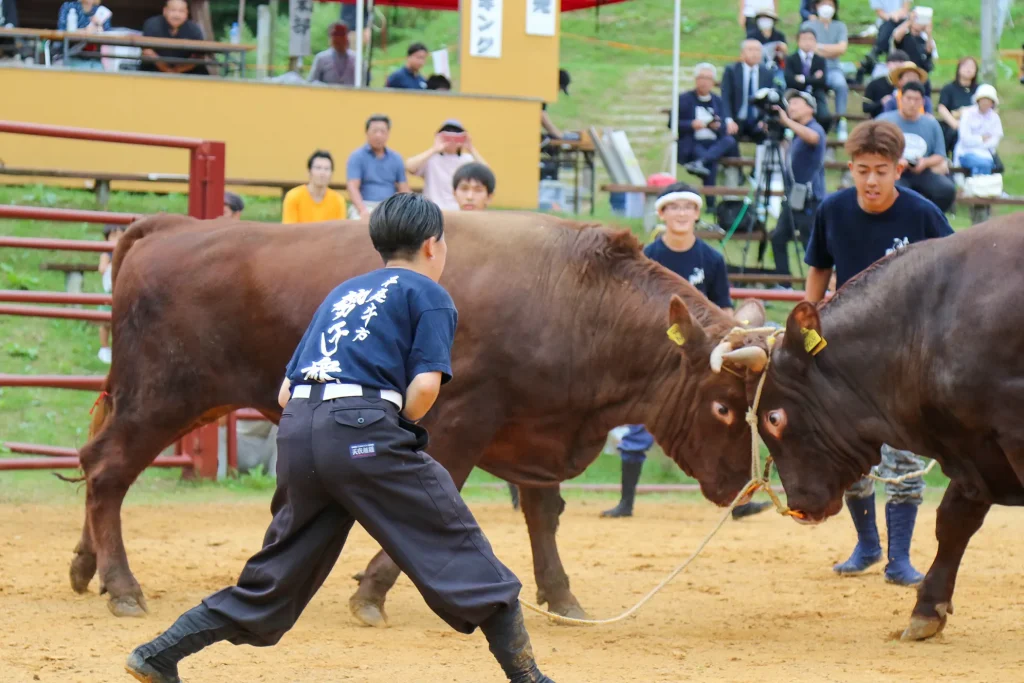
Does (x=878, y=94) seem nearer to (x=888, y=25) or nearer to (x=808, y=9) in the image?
(x=888, y=25)

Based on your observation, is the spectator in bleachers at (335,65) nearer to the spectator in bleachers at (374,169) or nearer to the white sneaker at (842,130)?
the spectator in bleachers at (374,169)

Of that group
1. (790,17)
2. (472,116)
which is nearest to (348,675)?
(472,116)

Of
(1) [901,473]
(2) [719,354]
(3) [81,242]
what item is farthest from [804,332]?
(3) [81,242]

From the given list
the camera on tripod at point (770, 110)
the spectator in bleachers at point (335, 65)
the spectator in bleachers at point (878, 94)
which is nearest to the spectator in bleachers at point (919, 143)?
the camera on tripod at point (770, 110)

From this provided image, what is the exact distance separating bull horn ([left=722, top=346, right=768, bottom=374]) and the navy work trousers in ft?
6.02

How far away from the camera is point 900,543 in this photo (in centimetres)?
673

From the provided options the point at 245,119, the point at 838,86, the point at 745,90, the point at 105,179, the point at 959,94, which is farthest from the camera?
the point at 838,86

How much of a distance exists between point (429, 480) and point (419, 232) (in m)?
0.78

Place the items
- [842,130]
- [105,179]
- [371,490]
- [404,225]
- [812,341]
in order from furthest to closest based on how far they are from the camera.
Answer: [842,130]
[105,179]
[812,341]
[404,225]
[371,490]

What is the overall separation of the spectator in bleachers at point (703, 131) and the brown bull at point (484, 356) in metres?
9.92

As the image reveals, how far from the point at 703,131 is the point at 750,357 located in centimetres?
1067

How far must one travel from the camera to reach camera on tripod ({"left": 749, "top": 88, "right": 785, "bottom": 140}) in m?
14.2

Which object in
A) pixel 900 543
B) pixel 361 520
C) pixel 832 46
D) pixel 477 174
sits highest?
pixel 832 46

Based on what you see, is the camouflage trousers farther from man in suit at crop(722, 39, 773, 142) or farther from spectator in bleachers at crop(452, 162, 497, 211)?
man in suit at crop(722, 39, 773, 142)
